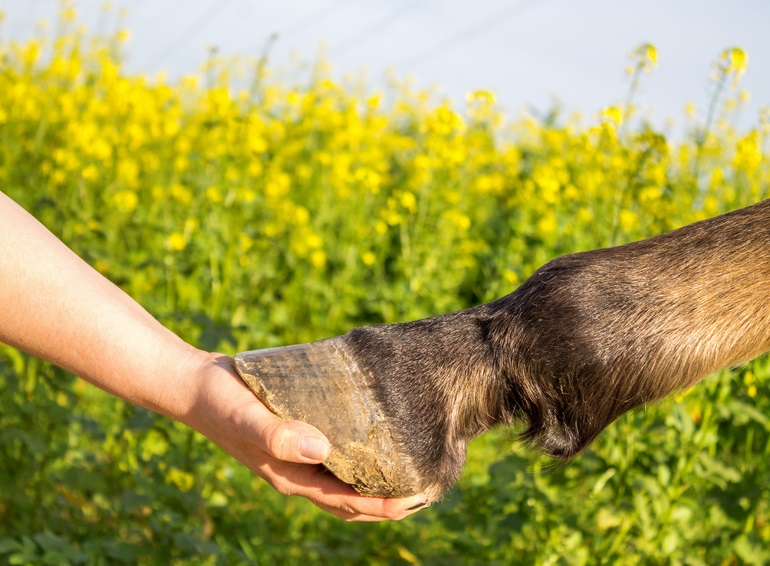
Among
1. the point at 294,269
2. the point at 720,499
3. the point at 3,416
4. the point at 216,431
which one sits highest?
the point at 216,431

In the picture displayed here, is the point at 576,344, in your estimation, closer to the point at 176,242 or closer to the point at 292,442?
the point at 292,442

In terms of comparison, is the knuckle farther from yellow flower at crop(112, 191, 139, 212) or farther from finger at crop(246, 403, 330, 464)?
yellow flower at crop(112, 191, 139, 212)

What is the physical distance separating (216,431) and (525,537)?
4.45 feet

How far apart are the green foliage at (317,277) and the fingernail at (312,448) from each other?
351mm

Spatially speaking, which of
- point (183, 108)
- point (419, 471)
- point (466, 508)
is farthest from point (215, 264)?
point (183, 108)

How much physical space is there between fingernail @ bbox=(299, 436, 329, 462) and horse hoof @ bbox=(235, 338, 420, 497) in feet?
0.16

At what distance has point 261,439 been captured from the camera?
155 cm

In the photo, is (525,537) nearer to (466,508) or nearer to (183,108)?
(466,508)

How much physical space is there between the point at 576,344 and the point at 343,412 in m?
0.40

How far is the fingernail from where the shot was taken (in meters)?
1.52

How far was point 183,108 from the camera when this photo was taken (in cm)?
672

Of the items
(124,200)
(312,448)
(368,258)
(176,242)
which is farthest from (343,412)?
(368,258)

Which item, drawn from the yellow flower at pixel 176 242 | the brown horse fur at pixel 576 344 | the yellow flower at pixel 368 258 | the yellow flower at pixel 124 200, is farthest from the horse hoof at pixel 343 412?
the yellow flower at pixel 368 258

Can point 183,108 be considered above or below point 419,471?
above
